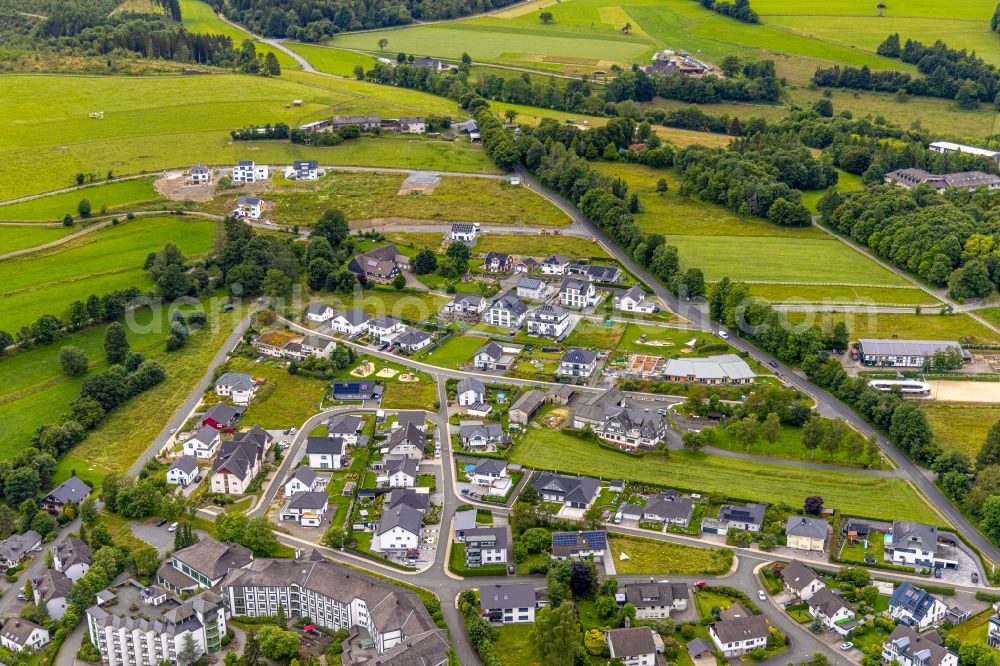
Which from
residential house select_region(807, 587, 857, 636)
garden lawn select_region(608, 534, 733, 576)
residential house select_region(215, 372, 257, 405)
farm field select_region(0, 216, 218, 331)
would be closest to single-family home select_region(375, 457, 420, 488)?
garden lawn select_region(608, 534, 733, 576)

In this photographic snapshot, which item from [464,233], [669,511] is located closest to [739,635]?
[669,511]

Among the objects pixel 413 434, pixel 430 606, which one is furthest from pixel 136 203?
pixel 430 606

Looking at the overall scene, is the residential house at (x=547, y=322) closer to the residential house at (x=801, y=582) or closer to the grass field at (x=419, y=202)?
the grass field at (x=419, y=202)

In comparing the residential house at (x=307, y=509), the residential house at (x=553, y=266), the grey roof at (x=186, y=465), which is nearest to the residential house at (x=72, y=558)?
the grey roof at (x=186, y=465)

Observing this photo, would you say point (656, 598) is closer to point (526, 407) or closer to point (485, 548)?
point (485, 548)

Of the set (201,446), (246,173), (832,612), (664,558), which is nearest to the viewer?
(832,612)
